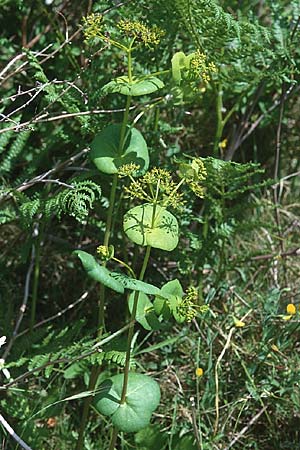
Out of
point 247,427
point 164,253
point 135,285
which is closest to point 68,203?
point 135,285

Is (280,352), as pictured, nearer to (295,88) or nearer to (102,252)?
(102,252)

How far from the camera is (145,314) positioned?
194cm

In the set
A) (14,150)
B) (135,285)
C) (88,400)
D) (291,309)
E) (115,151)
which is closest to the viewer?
(135,285)

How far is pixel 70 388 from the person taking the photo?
95.7 inches

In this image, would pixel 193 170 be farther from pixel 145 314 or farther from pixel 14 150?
pixel 14 150

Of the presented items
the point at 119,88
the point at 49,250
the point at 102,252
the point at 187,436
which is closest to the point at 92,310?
the point at 49,250

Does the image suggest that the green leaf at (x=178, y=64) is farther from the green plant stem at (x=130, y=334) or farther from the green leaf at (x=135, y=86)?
the green plant stem at (x=130, y=334)

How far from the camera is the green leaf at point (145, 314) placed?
1.92 metres

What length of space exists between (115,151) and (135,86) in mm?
195

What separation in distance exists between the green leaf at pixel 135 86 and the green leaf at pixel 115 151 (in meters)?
0.12

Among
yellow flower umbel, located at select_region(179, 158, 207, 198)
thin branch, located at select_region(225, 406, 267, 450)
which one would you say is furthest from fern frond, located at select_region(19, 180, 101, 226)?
thin branch, located at select_region(225, 406, 267, 450)

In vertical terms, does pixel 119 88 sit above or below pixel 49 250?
above

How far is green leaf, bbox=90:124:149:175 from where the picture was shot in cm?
196

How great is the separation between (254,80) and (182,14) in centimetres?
40
